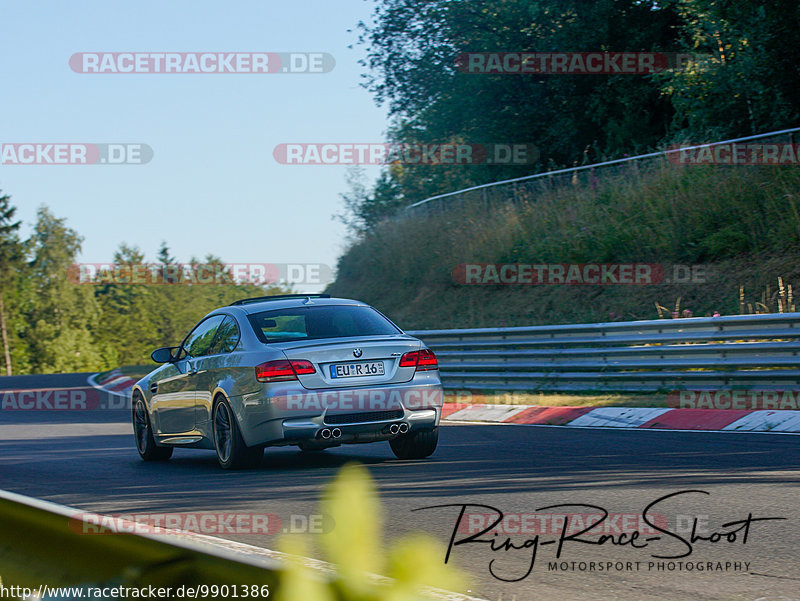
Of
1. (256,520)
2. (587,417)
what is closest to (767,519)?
(256,520)

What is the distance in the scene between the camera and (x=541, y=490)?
7.08 m

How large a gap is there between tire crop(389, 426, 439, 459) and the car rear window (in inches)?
38.1

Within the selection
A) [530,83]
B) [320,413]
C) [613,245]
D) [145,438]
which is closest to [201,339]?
[145,438]

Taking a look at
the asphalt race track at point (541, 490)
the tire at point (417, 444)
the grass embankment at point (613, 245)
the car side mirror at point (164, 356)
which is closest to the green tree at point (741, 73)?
the grass embankment at point (613, 245)

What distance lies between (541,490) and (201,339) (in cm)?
441

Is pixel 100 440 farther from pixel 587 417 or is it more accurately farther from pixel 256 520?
pixel 256 520

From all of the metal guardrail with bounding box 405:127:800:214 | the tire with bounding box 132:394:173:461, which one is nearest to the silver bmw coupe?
the tire with bounding box 132:394:173:461

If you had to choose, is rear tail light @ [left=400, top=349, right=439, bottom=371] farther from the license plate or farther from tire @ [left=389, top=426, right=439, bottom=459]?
tire @ [left=389, top=426, right=439, bottom=459]

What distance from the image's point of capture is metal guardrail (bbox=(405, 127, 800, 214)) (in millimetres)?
19984

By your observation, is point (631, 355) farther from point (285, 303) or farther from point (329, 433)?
point (329, 433)

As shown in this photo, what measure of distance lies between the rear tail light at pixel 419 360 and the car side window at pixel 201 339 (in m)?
2.02

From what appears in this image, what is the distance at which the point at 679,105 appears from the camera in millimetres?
24078

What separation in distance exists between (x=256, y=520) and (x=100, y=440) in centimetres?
739

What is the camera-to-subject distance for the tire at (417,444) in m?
9.38
